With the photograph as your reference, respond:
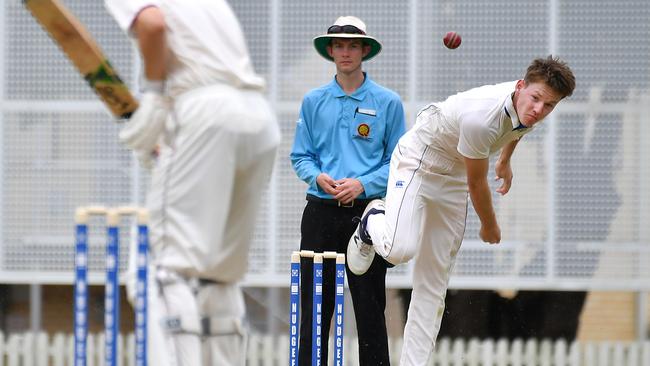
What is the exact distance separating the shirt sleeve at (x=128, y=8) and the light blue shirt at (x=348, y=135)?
6.17 ft

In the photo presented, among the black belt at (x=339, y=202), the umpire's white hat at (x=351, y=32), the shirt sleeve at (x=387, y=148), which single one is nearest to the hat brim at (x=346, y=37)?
the umpire's white hat at (x=351, y=32)

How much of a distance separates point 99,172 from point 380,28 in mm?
1807

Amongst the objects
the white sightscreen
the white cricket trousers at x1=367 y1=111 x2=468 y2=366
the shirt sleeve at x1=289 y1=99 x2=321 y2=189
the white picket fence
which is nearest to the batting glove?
the white cricket trousers at x1=367 y1=111 x2=468 y2=366

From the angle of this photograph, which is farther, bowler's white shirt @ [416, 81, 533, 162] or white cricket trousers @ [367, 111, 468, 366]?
white cricket trousers @ [367, 111, 468, 366]

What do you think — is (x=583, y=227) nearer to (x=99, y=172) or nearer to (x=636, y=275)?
(x=636, y=275)

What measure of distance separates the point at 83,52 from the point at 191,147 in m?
0.45

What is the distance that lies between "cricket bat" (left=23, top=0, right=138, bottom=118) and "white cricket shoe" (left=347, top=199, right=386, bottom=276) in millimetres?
1612

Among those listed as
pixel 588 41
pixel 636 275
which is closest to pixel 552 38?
pixel 588 41

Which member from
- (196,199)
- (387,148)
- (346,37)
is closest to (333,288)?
(387,148)

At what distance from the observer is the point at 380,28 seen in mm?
7176

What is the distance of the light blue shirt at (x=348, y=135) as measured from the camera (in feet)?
17.2

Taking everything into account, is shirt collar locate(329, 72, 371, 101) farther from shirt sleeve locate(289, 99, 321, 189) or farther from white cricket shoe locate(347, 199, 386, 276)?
white cricket shoe locate(347, 199, 386, 276)

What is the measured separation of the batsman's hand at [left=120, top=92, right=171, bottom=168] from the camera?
133 inches

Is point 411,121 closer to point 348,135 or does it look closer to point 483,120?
point 348,135
